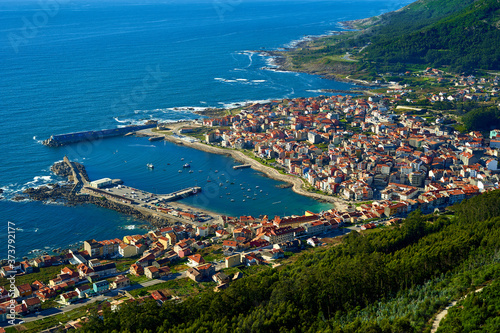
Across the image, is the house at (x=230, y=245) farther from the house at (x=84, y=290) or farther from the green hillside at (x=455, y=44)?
the green hillside at (x=455, y=44)

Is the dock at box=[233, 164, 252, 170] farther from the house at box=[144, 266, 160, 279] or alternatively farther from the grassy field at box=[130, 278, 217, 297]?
the grassy field at box=[130, 278, 217, 297]

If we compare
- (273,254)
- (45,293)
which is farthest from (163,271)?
(273,254)

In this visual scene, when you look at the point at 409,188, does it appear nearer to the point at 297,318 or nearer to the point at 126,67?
the point at 297,318

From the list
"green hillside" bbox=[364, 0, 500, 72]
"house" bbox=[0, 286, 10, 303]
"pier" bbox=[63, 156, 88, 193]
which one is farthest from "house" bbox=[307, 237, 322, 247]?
"green hillside" bbox=[364, 0, 500, 72]

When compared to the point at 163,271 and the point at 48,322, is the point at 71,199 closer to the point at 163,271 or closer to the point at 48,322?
the point at 163,271

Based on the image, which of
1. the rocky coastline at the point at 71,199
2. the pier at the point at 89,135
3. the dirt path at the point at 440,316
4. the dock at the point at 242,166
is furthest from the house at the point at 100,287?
the pier at the point at 89,135

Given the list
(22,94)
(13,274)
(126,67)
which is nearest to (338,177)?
(13,274)
